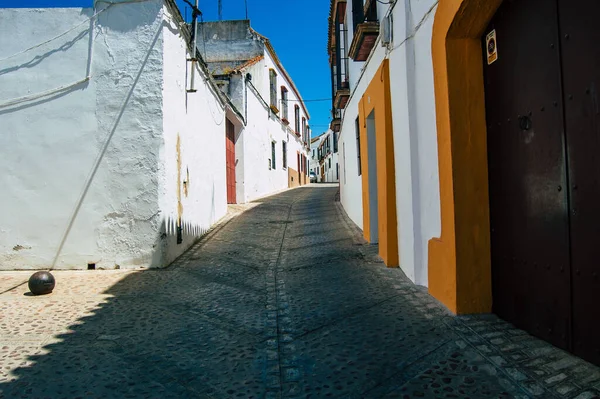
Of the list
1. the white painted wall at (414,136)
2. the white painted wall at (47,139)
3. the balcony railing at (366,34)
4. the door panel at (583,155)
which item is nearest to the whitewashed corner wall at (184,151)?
the white painted wall at (47,139)

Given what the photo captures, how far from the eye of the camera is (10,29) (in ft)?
17.6

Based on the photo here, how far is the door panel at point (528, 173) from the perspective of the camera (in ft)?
7.82

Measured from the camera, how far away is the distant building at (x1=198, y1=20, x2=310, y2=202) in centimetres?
1278

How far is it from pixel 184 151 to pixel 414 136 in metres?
3.58

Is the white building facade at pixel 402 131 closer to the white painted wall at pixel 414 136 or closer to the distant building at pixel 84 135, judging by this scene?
the white painted wall at pixel 414 136

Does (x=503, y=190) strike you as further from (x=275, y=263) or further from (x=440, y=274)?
(x=275, y=263)

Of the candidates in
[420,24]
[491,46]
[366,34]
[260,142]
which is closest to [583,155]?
[491,46]

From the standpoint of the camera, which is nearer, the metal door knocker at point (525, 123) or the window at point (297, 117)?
the metal door knocker at point (525, 123)

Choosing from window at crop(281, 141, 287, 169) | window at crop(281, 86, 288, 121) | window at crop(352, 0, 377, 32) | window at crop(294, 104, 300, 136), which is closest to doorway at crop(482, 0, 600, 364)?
window at crop(352, 0, 377, 32)

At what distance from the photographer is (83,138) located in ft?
17.5

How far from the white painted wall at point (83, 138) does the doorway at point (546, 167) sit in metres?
3.93

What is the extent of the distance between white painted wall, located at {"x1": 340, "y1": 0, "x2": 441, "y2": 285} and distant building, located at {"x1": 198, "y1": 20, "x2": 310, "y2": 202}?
828 centimetres

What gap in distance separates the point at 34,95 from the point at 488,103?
5176mm

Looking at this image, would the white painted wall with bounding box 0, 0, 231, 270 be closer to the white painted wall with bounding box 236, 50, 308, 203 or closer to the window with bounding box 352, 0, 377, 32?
the window with bounding box 352, 0, 377, 32
